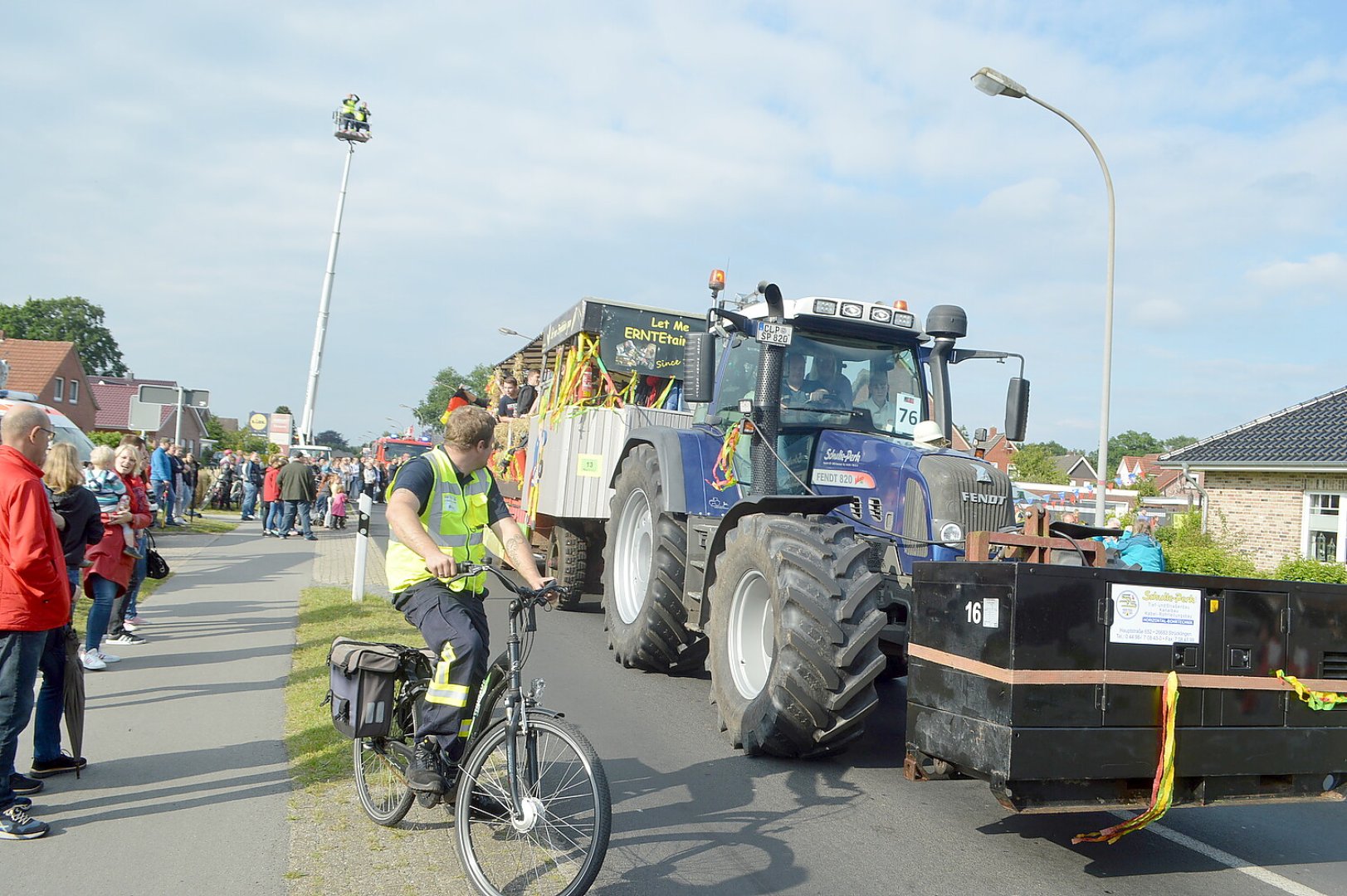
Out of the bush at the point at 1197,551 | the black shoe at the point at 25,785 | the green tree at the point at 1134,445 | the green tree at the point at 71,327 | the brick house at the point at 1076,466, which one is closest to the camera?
the black shoe at the point at 25,785

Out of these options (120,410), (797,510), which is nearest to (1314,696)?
(797,510)

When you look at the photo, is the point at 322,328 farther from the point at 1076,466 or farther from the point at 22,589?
the point at 1076,466

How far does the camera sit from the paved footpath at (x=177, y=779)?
4176mm

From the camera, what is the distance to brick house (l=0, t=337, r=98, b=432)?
55125 millimetres

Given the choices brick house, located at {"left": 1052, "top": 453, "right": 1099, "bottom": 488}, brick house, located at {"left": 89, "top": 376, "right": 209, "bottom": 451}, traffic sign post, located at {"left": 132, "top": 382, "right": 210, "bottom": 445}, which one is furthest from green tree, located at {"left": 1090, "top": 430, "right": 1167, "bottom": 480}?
traffic sign post, located at {"left": 132, "top": 382, "right": 210, "bottom": 445}

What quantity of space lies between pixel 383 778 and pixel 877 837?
2.36 metres

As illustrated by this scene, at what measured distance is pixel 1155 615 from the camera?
4344 mm

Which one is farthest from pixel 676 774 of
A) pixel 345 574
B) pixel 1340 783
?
pixel 345 574

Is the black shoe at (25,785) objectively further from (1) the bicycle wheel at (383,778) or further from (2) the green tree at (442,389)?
(2) the green tree at (442,389)

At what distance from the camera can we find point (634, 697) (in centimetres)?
758

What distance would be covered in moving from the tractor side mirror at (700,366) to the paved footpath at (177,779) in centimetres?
338

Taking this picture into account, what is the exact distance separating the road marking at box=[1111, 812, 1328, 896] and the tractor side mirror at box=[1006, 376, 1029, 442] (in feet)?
8.86

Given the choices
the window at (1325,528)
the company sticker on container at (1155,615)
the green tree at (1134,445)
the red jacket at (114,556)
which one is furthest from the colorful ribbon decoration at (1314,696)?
the green tree at (1134,445)

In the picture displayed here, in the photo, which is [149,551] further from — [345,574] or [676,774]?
[345,574]
